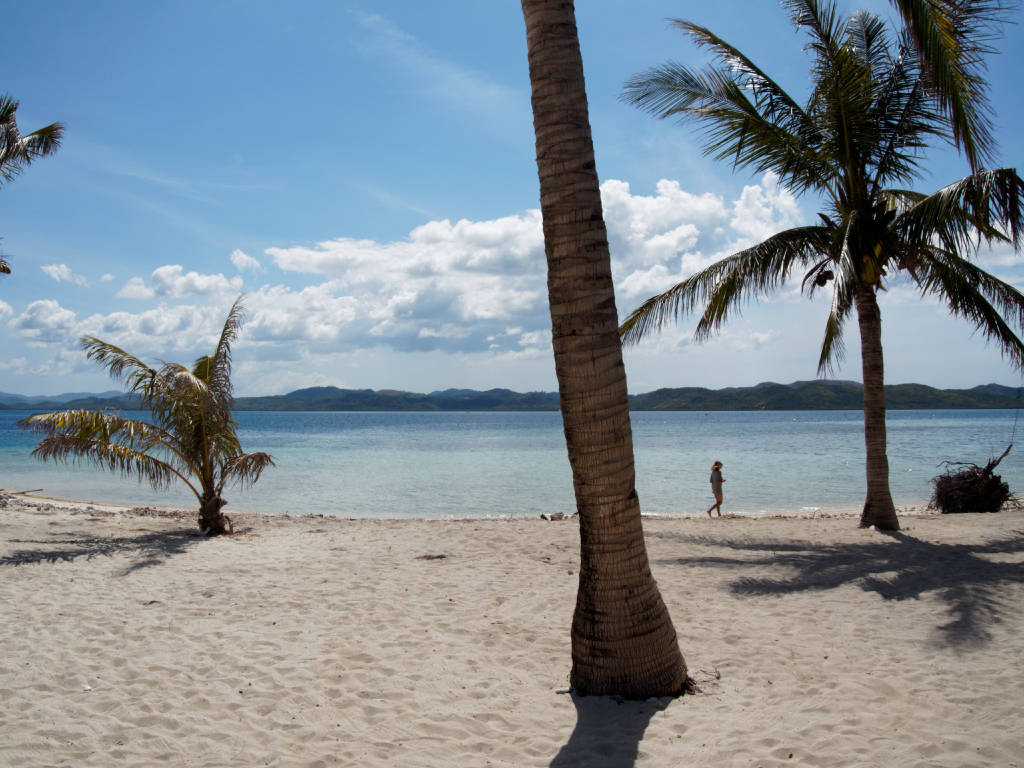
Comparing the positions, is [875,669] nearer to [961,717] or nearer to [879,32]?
[961,717]

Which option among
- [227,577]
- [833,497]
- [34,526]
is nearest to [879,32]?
[227,577]

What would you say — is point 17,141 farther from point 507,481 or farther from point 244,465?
point 507,481

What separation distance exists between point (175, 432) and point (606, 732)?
10150mm

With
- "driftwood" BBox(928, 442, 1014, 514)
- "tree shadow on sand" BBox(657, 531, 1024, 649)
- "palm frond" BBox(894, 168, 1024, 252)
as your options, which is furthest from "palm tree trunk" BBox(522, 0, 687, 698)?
"driftwood" BBox(928, 442, 1014, 514)

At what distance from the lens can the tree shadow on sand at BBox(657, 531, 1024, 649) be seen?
580 cm

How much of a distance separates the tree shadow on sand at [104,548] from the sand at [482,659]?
9 centimetres

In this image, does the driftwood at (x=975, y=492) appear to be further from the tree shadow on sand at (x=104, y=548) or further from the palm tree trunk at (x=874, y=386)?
the tree shadow on sand at (x=104, y=548)

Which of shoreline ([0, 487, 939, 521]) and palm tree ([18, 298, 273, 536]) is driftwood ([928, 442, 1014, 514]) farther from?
palm tree ([18, 298, 273, 536])

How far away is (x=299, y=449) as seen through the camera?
146 ft

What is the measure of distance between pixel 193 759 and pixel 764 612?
4896 mm

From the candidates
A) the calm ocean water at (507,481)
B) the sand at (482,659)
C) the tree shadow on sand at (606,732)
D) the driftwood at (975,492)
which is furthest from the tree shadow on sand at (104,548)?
the driftwood at (975,492)

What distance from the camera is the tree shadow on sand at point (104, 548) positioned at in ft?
27.8

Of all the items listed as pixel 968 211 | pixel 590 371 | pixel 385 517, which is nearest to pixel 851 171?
pixel 968 211

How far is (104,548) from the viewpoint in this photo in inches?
374
